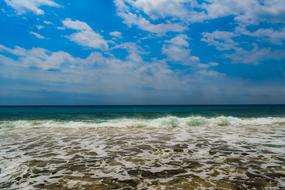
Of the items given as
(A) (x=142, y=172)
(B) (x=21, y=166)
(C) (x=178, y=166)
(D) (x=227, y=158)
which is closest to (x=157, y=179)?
(A) (x=142, y=172)

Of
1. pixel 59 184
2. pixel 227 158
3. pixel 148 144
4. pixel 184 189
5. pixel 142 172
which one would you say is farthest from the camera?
pixel 148 144

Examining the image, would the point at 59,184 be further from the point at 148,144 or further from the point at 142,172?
the point at 148,144

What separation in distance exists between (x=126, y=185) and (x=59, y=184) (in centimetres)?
173

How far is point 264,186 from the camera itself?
19.1 ft

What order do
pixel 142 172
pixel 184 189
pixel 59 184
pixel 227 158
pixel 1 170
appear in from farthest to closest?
1. pixel 227 158
2. pixel 1 170
3. pixel 142 172
4. pixel 59 184
5. pixel 184 189

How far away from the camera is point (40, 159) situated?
902 centimetres

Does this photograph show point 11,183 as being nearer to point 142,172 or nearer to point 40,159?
point 40,159

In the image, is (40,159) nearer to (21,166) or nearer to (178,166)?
(21,166)

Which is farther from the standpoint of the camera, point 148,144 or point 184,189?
point 148,144

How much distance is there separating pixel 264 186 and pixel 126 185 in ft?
11.1

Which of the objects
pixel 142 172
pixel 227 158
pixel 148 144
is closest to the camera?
pixel 142 172

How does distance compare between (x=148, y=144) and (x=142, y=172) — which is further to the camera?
(x=148, y=144)

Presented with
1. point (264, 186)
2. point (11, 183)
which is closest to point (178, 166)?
point (264, 186)

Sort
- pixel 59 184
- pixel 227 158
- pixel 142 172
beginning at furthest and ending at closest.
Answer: pixel 227 158 < pixel 142 172 < pixel 59 184
